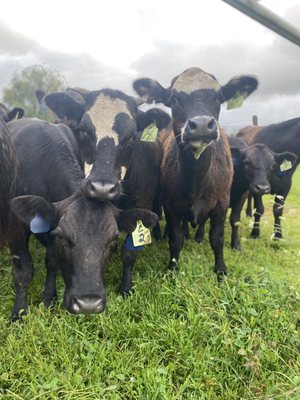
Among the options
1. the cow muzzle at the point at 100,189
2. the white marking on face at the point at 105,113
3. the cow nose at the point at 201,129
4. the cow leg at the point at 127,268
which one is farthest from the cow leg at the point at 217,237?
the cow muzzle at the point at 100,189

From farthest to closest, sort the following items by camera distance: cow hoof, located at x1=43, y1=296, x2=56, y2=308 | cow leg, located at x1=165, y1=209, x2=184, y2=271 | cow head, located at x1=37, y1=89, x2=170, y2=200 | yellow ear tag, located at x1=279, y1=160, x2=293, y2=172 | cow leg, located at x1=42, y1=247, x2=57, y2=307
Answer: yellow ear tag, located at x1=279, y1=160, x2=293, y2=172 < cow leg, located at x1=165, y1=209, x2=184, y2=271 < cow leg, located at x1=42, y1=247, x2=57, y2=307 < cow hoof, located at x1=43, y1=296, x2=56, y2=308 < cow head, located at x1=37, y1=89, x2=170, y2=200

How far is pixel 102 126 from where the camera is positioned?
412 cm

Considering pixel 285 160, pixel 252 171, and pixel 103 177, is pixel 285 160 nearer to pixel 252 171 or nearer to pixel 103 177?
pixel 252 171

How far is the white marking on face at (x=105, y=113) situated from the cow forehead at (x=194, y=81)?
0.66 m

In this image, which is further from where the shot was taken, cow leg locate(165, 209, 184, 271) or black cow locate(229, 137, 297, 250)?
black cow locate(229, 137, 297, 250)

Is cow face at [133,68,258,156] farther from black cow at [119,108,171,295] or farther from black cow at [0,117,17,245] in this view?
black cow at [0,117,17,245]

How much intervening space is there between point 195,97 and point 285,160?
358 cm

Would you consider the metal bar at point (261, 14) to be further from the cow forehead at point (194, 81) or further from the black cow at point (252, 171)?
the black cow at point (252, 171)

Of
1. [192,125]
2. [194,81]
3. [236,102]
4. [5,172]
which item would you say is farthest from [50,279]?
[236,102]

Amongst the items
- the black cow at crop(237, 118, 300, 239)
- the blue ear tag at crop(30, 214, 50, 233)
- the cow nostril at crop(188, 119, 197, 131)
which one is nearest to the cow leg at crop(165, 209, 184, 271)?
the cow nostril at crop(188, 119, 197, 131)

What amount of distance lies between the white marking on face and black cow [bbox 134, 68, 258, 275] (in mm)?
554

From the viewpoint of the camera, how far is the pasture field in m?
2.91

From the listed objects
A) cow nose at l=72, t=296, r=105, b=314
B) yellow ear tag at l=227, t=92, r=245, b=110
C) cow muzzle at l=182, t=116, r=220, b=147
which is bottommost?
cow nose at l=72, t=296, r=105, b=314

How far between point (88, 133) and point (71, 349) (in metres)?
2.12
